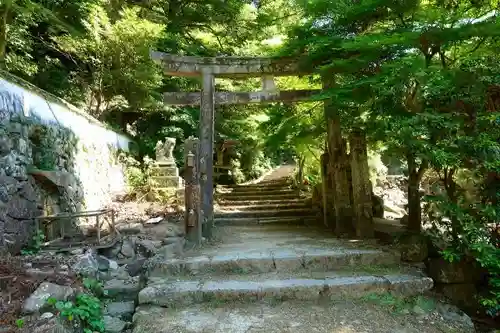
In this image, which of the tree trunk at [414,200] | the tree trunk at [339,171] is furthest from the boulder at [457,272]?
the tree trunk at [339,171]

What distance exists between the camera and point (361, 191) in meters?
6.45

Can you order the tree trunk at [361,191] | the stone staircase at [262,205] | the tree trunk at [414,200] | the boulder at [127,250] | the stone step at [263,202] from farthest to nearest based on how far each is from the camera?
the stone step at [263,202] < the stone staircase at [262,205] < the tree trunk at [361,191] < the boulder at [127,250] < the tree trunk at [414,200]

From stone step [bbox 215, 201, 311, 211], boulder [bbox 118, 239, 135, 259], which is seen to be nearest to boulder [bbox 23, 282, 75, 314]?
boulder [bbox 118, 239, 135, 259]

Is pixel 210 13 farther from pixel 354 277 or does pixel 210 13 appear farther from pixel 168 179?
pixel 354 277

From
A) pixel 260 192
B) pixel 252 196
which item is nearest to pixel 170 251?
pixel 252 196

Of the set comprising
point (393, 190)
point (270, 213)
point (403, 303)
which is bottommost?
point (403, 303)

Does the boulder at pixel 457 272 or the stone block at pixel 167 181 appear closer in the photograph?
the boulder at pixel 457 272

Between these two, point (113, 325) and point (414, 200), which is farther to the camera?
point (414, 200)

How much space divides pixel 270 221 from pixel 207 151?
10.1ft

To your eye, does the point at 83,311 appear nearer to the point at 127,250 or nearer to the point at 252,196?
the point at 127,250

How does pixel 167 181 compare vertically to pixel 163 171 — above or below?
below

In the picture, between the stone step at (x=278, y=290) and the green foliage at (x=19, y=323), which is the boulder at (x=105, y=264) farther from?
the green foliage at (x=19, y=323)

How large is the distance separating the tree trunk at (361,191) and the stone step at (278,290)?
192cm

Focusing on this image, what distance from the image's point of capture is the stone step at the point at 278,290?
4320 millimetres
